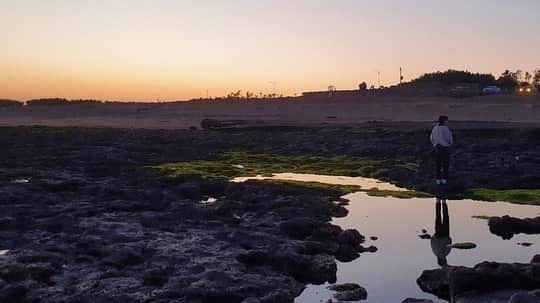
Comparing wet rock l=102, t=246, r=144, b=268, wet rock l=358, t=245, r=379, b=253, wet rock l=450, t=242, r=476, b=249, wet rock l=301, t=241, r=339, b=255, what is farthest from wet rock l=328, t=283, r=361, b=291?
wet rock l=450, t=242, r=476, b=249

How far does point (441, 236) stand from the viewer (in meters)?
15.5

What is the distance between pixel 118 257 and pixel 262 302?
3.79 meters

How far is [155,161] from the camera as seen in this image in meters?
34.2

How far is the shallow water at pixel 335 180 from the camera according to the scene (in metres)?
24.8

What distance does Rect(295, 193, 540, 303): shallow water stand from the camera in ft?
37.6

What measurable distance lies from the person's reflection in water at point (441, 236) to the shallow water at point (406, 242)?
0.12 meters

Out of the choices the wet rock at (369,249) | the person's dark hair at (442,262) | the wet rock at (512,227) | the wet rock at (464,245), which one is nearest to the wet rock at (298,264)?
the wet rock at (369,249)

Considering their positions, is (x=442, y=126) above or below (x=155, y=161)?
above

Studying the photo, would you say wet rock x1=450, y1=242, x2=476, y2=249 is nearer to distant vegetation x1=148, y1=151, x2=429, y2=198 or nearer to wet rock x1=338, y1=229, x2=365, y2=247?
wet rock x1=338, y1=229, x2=365, y2=247

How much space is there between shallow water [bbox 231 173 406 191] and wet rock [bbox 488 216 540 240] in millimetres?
7784

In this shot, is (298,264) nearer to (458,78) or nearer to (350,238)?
(350,238)

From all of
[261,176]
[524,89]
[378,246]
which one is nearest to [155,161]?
[261,176]

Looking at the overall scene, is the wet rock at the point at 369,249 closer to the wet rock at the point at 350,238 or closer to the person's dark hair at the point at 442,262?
the wet rock at the point at 350,238

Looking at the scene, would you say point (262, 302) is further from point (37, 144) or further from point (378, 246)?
point (37, 144)
